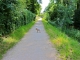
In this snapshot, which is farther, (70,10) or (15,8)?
(70,10)

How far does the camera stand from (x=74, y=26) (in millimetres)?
44312

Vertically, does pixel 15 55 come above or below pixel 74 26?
above

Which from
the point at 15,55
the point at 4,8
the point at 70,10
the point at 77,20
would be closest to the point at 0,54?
the point at 15,55

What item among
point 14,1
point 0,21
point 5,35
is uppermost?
point 14,1

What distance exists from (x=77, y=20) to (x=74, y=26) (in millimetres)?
1999

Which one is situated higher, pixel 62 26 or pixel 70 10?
pixel 70 10

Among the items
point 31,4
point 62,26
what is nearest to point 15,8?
point 62,26

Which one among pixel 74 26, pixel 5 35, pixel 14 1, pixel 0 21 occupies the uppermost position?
pixel 14 1

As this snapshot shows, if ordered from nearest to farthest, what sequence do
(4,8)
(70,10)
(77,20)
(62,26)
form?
(4,8) < (70,10) < (62,26) < (77,20)

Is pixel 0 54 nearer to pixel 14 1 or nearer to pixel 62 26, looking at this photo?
pixel 14 1

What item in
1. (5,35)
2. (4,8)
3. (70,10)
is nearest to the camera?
(4,8)

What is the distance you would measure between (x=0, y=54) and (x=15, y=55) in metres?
0.73

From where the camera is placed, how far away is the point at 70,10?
33875 mm

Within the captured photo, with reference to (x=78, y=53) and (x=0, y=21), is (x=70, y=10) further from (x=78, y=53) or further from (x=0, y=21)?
(x=78, y=53)
